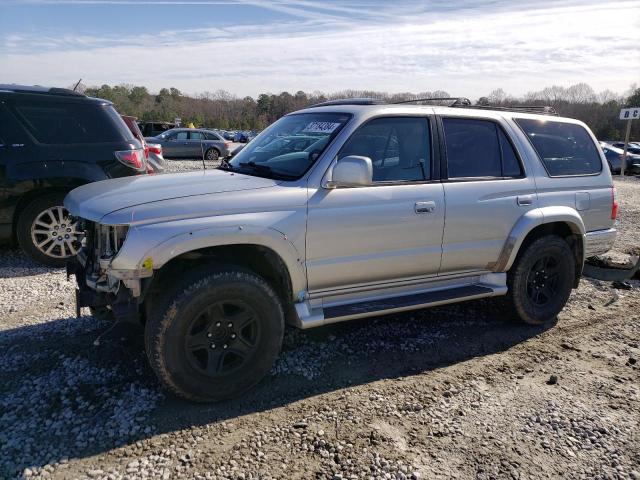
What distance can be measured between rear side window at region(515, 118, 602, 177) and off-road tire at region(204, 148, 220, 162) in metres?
20.1

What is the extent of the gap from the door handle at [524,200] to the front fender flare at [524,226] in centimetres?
8

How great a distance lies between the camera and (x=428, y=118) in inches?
165

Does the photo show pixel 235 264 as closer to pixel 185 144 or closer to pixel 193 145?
pixel 193 145

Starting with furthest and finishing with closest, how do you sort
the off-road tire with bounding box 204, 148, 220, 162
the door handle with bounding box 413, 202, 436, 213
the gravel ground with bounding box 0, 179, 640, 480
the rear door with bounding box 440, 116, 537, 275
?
the off-road tire with bounding box 204, 148, 220, 162 < the rear door with bounding box 440, 116, 537, 275 < the door handle with bounding box 413, 202, 436, 213 < the gravel ground with bounding box 0, 179, 640, 480

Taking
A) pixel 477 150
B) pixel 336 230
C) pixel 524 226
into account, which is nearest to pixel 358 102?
pixel 477 150

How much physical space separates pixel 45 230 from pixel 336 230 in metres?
4.09

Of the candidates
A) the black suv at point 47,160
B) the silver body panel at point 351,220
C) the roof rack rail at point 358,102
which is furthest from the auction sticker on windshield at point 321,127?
the black suv at point 47,160

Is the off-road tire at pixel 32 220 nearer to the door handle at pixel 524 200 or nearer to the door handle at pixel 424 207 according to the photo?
the door handle at pixel 424 207

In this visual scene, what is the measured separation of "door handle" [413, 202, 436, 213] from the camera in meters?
3.89

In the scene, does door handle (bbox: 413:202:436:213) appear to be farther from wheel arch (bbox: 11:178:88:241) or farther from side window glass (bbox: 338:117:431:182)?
wheel arch (bbox: 11:178:88:241)

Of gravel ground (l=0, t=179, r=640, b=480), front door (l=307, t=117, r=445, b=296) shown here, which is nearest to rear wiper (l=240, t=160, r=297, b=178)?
front door (l=307, t=117, r=445, b=296)

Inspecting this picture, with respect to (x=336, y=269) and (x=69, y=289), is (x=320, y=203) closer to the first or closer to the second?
(x=336, y=269)

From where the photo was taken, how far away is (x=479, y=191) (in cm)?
423

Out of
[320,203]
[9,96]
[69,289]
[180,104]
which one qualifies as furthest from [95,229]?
[180,104]
